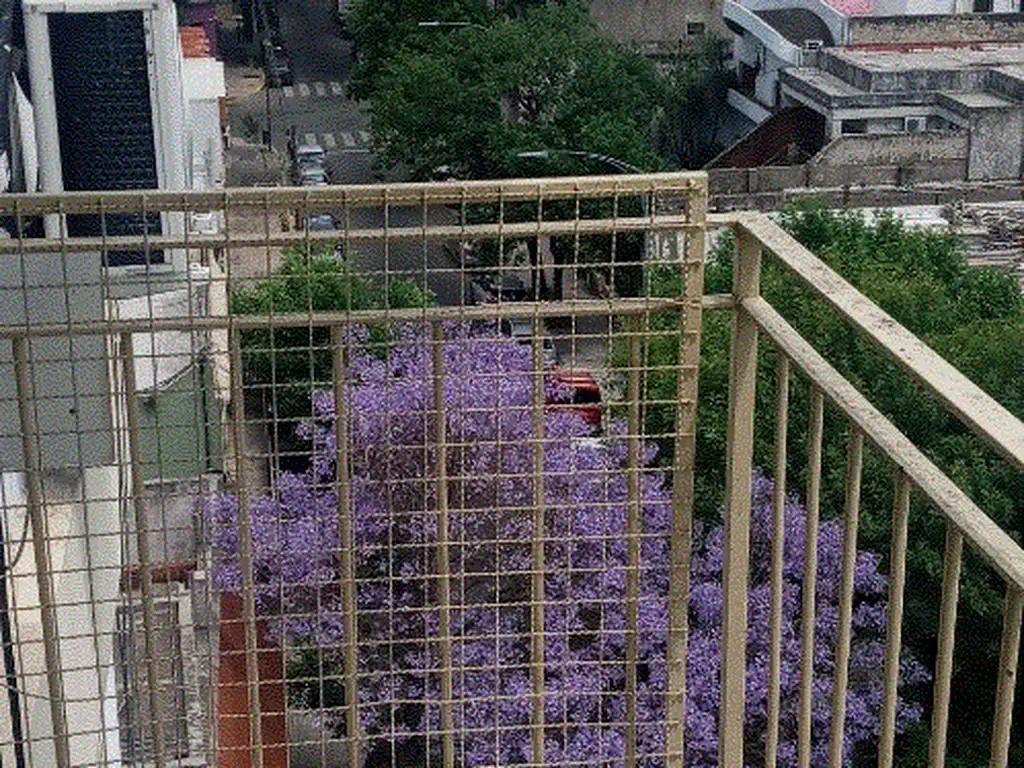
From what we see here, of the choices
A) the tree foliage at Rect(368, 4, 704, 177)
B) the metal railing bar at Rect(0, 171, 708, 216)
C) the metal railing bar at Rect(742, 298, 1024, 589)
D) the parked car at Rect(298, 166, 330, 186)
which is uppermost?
the metal railing bar at Rect(0, 171, 708, 216)

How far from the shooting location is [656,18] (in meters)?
29.0

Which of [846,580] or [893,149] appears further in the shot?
[893,149]

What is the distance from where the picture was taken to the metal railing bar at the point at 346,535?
2.74 metres

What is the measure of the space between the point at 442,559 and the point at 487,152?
1798cm

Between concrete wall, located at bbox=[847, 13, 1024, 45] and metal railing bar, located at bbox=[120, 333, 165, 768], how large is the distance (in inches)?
890

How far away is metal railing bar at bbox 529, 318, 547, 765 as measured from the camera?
278cm

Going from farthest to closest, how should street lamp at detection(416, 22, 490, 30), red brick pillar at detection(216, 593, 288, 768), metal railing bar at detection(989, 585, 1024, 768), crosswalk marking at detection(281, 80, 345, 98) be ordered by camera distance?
crosswalk marking at detection(281, 80, 345, 98)
street lamp at detection(416, 22, 490, 30)
red brick pillar at detection(216, 593, 288, 768)
metal railing bar at detection(989, 585, 1024, 768)

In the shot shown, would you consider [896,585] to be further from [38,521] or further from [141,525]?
[38,521]

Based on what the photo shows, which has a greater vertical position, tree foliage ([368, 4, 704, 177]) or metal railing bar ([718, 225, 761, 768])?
metal railing bar ([718, 225, 761, 768])

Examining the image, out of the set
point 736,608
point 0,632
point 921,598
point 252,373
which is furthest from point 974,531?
point 921,598

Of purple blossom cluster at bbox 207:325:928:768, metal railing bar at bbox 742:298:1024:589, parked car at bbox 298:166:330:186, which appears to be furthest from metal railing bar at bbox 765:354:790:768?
parked car at bbox 298:166:330:186

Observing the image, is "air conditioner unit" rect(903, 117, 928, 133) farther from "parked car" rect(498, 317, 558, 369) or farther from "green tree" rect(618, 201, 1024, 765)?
"parked car" rect(498, 317, 558, 369)

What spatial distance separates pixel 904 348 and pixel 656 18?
2764cm

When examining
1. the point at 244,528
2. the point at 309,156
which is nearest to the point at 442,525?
the point at 244,528
